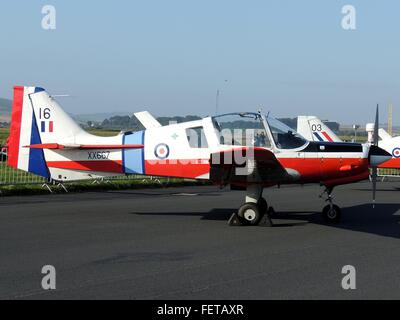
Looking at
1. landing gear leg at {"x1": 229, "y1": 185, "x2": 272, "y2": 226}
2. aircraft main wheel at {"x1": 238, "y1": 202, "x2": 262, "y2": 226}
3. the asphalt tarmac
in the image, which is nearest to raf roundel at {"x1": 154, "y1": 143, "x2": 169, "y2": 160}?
the asphalt tarmac

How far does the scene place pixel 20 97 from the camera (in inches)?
528

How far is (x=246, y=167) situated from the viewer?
11.4 meters

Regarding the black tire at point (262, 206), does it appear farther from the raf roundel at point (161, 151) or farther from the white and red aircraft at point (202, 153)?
the raf roundel at point (161, 151)

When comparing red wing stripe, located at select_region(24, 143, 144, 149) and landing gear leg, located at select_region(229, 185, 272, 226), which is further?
red wing stripe, located at select_region(24, 143, 144, 149)

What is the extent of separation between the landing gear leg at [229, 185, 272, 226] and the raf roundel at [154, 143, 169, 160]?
1.81 metres

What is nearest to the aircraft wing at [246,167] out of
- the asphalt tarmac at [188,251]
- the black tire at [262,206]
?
the black tire at [262,206]

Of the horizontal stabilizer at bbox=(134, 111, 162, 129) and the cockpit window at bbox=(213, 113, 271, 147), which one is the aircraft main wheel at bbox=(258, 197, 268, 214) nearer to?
the cockpit window at bbox=(213, 113, 271, 147)

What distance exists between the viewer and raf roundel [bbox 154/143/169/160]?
12.4 meters

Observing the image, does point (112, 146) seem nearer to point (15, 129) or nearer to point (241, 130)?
point (15, 129)

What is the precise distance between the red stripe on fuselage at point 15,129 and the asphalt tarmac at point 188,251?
1189mm

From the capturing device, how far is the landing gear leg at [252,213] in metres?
11.6

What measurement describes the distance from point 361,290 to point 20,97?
9.36 metres
